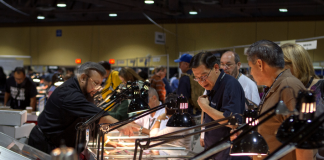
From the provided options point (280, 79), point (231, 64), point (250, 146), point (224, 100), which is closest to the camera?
point (250, 146)

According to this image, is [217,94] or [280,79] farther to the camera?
[217,94]

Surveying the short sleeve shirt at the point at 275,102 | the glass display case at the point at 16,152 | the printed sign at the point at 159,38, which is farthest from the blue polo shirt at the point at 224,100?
the printed sign at the point at 159,38

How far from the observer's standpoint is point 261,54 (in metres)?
1.52

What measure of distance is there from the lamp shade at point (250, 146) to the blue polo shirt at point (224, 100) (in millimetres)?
843

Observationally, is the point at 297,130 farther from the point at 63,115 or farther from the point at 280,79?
the point at 63,115

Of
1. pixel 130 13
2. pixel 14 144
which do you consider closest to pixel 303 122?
pixel 14 144

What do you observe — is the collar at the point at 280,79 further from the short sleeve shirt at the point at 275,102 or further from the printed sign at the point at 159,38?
the printed sign at the point at 159,38

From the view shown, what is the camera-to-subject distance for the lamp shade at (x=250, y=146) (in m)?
0.97

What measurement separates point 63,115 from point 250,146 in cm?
175

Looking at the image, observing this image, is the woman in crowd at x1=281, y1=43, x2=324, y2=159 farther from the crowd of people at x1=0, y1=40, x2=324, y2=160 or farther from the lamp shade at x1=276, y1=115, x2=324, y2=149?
the lamp shade at x1=276, y1=115, x2=324, y2=149

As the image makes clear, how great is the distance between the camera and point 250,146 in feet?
3.19

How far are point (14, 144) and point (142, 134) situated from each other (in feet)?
4.48

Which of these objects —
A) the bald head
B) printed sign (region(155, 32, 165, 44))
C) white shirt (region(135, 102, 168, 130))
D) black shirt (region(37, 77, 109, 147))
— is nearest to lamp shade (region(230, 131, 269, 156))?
black shirt (region(37, 77, 109, 147))

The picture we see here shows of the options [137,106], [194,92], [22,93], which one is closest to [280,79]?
[137,106]
